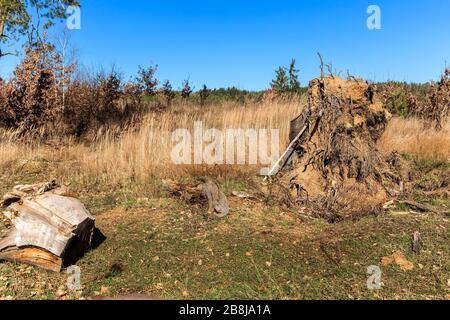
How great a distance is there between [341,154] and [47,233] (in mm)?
4242

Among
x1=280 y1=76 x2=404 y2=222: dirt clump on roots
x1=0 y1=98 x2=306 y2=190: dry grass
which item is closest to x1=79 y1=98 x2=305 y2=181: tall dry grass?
x1=0 y1=98 x2=306 y2=190: dry grass

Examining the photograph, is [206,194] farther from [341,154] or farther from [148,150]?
[341,154]

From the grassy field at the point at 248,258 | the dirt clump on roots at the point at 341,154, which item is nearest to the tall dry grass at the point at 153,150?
the dirt clump on roots at the point at 341,154

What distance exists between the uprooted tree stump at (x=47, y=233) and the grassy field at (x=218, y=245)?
0.34ft

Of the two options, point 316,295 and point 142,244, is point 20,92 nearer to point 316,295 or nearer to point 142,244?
point 142,244

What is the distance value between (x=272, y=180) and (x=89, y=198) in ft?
9.51

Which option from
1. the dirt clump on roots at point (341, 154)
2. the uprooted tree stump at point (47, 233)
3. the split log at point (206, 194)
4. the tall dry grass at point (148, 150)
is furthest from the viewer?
the tall dry grass at point (148, 150)

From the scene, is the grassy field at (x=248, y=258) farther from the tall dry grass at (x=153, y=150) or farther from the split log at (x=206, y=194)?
the tall dry grass at (x=153, y=150)

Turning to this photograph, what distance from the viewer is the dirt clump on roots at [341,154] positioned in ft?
18.2

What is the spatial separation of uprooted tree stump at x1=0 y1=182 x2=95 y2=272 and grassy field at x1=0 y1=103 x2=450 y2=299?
105 mm

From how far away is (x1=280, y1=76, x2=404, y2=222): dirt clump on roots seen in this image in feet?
18.2

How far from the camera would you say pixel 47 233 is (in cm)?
362

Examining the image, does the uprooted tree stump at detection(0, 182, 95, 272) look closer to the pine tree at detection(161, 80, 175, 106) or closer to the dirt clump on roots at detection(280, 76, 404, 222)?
the dirt clump on roots at detection(280, 76, 404, 222)

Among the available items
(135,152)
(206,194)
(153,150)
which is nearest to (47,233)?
(206,194)
